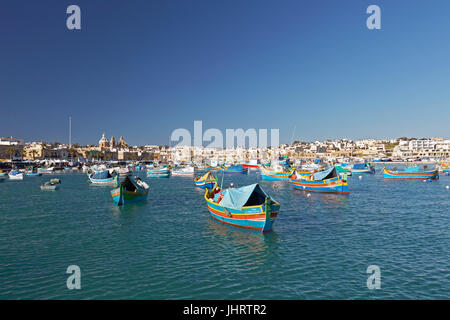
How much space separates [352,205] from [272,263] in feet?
74.0

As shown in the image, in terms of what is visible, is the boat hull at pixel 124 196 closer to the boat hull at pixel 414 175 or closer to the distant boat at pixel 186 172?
the distant boat at pixel 186 172

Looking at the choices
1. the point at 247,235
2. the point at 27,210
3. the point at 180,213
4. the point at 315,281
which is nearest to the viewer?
the point at 315,281

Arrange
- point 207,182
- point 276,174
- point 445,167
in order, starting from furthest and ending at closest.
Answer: point 445,167
point 276,174
point 207,182

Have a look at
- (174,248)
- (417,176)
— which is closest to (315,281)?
(174,248)

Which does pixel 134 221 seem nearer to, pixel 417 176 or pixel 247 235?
pixel 247 235

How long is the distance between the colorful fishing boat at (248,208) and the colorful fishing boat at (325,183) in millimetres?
24971

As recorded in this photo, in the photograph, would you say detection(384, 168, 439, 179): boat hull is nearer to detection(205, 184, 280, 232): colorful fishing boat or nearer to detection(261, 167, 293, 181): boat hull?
detection(261, 167, 293, 181): boat hull

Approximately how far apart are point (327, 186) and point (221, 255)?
32497 millimetres

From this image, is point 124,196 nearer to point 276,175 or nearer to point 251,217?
point 251,217

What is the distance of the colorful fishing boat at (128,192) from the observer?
34906 millimetres

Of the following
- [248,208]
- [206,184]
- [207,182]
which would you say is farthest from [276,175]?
[248,208]

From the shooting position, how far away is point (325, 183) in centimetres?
4594

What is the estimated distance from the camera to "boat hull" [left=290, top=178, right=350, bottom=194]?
44562 mm
